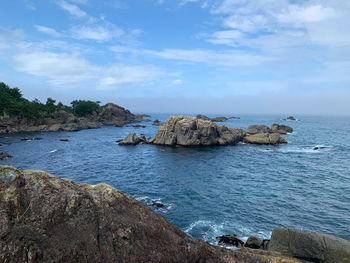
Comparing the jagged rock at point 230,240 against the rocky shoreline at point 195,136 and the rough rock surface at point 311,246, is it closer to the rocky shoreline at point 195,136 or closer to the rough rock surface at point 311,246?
the rough rock surface at point 311,246

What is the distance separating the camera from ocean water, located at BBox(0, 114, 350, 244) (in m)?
24.8

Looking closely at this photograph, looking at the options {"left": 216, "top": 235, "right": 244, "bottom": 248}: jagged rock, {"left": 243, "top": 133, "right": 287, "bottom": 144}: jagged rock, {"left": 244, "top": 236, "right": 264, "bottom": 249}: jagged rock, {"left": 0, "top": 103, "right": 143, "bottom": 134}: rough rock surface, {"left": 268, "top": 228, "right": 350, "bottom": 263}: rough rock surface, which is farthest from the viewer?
{"left": 0, "top": 103, "right": 143, "bottom": 134}: rough rock surface

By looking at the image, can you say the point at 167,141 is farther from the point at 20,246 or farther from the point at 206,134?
the point at 20,246

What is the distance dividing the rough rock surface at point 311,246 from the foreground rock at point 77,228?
805 cm

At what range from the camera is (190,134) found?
75062 millimetres

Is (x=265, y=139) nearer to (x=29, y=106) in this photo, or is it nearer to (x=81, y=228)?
(x=81, y=228)

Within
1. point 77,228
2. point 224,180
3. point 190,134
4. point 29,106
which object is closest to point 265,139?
point 190,134

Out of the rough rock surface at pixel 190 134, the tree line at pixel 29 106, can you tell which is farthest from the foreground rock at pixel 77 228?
the tree line at pixel 29 106

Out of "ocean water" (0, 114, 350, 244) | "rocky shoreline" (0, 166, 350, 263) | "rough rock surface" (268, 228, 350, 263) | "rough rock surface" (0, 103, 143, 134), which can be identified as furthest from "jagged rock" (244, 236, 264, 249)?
"rough rock surface" (0, 103, 143, 134)

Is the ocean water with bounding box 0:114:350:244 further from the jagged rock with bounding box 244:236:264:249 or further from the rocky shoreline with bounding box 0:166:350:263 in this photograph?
the rocky shoreline with bounding box 0:166:350:263

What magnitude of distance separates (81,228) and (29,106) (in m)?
128

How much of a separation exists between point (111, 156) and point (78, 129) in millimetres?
74418

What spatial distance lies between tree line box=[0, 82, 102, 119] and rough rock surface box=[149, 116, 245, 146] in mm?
77119

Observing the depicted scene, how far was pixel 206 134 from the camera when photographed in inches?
2985
